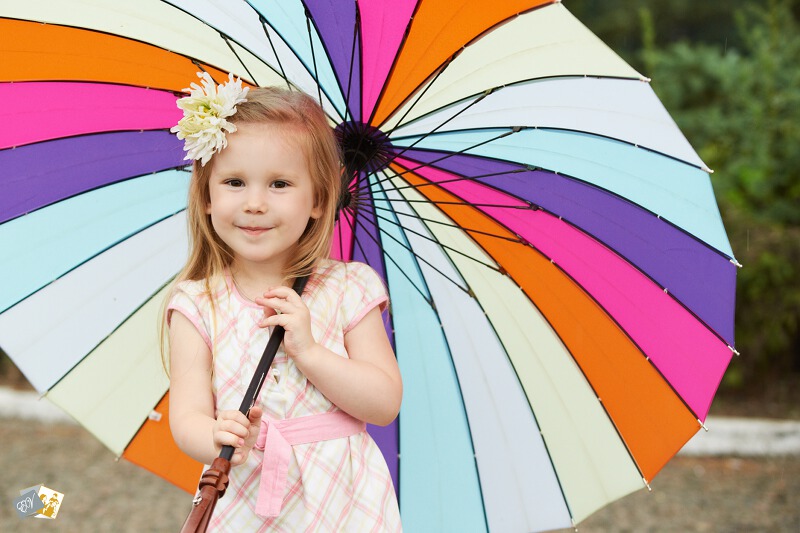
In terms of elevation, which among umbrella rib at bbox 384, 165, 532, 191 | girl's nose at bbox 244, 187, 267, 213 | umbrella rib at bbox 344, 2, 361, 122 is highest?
umbrella rib at bbox 344, 2, 361, 122

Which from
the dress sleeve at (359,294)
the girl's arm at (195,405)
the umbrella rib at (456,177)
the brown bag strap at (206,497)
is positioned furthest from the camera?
the umbrella rib at (456,177)

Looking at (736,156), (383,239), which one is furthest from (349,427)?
Answer: (736,156)

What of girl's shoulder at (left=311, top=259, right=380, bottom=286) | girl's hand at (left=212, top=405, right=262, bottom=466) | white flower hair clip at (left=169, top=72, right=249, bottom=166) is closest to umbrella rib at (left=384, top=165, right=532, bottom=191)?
girl's shoulder at (left=311, top=259, right=380, bottom=286)

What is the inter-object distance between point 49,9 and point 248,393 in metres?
0.99

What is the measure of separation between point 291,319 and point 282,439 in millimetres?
237

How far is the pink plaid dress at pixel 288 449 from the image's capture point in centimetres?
198

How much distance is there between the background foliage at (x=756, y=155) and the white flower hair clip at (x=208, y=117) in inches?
168

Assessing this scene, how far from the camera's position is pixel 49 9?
7.18 feet

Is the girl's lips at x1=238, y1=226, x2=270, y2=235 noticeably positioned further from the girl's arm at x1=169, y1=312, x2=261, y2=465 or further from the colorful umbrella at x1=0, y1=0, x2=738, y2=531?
the colorful umbrella at x1=0, y1=0, x2=738, y2=531

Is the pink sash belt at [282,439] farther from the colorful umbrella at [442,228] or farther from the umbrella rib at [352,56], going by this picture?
the umbrella rib at [352,56]

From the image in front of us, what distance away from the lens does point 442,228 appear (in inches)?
95.0

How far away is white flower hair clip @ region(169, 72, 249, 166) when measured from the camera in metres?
1.93

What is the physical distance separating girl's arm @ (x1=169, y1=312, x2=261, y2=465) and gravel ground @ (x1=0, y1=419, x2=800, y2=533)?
2604mm

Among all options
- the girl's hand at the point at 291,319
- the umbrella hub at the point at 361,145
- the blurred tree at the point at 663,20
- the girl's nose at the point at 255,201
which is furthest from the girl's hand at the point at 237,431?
the blurred tree at the point at 663,20
